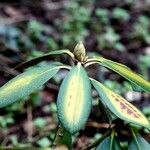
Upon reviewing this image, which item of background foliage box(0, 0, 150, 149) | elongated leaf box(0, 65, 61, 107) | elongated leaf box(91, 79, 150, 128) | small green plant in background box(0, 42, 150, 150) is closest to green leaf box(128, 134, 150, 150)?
small green plant in background box(0, 42, 150, 150)

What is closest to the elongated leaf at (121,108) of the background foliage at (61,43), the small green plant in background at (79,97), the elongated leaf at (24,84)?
the small green plant in background at (79,97)

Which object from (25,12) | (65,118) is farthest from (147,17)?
(65,118)

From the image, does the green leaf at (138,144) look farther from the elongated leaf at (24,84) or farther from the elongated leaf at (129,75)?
the elongated leaf at (24,84)

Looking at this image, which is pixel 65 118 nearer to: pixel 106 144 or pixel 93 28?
pixel 106 144

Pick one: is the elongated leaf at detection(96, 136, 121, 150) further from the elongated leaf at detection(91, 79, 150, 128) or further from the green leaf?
the elongated leaf at detection(91, 79, 150, 128)

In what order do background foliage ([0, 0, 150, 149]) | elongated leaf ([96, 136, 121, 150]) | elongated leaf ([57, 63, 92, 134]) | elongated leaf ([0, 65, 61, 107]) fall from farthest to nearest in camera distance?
1. background foliage ([0, 0, 150, 149])
2. elongated leaf ([96, 136, 121, 150])
3. elongated leaf ([0, 65, 61, 107])
4. elongated leaf ([57, 63, 92, 134])

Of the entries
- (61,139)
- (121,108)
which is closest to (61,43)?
(61,139)

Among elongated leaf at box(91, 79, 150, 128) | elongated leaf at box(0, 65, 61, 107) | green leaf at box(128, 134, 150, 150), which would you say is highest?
elongated leaf at box(0, 65, 61, 107)

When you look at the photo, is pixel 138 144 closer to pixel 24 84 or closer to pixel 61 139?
pixel 61 139
